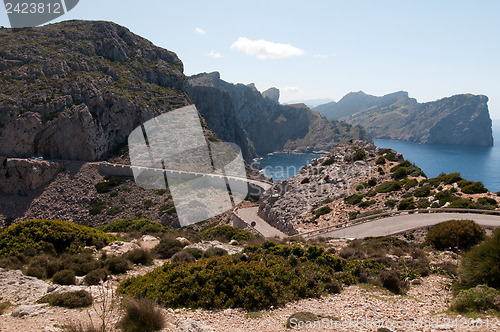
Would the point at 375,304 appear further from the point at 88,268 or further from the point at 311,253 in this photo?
the point at 88,268

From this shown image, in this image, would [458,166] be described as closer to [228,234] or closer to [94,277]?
[228,234]

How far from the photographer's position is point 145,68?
88438 mm

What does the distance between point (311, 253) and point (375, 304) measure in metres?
4.28

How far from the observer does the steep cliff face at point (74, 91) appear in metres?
61.0

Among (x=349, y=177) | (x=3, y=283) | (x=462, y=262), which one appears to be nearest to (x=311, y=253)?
(x=462, y=262)

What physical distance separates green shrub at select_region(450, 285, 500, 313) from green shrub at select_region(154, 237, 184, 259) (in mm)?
11631

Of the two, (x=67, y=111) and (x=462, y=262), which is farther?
(x=67, y=111)

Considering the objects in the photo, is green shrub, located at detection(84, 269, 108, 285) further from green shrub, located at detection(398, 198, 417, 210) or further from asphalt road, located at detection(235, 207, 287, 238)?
green shrub, located at detection(398, 198, 417, 210)

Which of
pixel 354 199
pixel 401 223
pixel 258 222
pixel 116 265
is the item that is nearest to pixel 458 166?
pixel 354 199

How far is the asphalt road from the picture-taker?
31.0 meters

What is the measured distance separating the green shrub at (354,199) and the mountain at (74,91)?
175ft

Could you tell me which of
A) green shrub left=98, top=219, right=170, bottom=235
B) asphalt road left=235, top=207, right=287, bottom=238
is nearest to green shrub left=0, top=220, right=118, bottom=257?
green shrub left=98, top=219, right=170, bottom=235

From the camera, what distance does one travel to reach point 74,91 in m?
67.0

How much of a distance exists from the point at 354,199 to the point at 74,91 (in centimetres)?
6256
